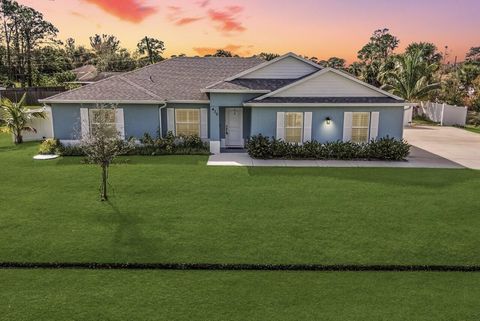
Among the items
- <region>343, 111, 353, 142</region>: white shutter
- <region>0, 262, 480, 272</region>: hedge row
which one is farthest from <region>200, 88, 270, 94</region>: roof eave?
<region>0, 262, 480, 272</region>: hedge row

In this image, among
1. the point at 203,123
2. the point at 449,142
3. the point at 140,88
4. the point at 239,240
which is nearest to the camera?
the point at 239,240

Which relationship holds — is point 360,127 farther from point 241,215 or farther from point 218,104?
point 241,215

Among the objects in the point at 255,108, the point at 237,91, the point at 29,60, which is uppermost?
the point at 29,60

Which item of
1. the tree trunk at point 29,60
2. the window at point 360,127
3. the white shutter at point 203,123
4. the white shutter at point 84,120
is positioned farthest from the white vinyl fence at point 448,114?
the tree trunk at point 29,60

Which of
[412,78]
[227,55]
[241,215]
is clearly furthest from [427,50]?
[241,215]

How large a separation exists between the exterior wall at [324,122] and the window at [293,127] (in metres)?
0.40

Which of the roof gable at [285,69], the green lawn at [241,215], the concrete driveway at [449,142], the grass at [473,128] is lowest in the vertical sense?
the green lawn at [241,215]

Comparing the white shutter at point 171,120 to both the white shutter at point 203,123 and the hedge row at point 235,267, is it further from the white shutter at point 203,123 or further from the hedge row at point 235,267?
the hedge row at point 235,267

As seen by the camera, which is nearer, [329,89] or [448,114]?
[329,89]

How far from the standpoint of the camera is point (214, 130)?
832 inches

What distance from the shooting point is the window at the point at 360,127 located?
2070 centimetres

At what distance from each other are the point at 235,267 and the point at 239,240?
136cm

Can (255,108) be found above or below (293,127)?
above

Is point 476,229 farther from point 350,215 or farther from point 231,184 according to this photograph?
point 231,184
